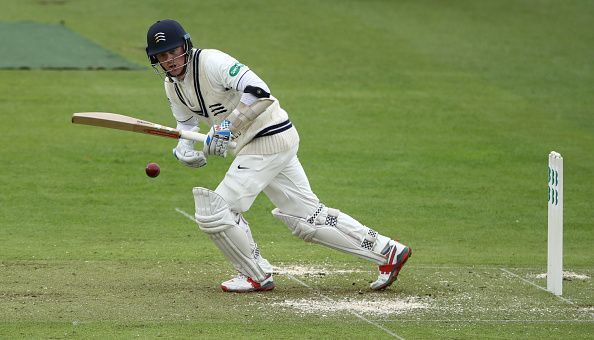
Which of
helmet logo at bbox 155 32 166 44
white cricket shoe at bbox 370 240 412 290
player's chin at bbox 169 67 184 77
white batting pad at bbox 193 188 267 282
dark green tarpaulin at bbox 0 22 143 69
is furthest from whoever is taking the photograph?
dark green tarpaulin at bbox 0 22 143 69

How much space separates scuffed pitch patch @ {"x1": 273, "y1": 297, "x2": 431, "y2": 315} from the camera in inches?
316

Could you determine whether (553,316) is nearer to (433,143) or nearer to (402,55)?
(433,143)

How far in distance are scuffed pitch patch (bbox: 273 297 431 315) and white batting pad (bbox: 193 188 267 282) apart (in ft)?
1.64

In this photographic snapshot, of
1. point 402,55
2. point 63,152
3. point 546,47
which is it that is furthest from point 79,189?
point 546,47

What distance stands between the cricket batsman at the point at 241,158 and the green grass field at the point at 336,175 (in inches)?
13.1

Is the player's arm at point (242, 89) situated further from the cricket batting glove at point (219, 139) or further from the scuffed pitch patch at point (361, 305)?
the scuffed pitch patch at point (361, 305)

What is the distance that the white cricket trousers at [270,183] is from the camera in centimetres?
837

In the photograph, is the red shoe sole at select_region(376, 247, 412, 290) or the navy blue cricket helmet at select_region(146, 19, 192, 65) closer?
the navy blue cricket helmet at select_region(146, 19, 192, 65)

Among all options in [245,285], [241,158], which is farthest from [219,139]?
[245,285]

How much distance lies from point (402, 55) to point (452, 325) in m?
13.1

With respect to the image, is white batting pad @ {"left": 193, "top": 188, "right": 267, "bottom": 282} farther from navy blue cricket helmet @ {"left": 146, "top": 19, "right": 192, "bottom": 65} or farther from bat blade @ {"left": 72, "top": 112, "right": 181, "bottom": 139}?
navy blue cricket helmet @ {"left": 146, "top": 19, "right": 192, "bottom": 65}

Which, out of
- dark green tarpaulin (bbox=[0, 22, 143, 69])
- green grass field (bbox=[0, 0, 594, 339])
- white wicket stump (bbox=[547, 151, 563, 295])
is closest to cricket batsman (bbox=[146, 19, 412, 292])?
green grass field (bbox=[0, 0, 594, 339])

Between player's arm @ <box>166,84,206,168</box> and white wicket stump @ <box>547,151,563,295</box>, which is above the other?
player's arm @ <box>166,84,206,168</box>

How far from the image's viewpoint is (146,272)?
30.8 feet
